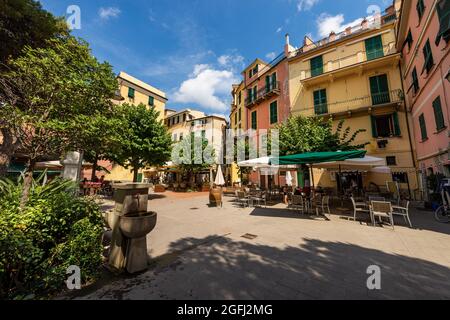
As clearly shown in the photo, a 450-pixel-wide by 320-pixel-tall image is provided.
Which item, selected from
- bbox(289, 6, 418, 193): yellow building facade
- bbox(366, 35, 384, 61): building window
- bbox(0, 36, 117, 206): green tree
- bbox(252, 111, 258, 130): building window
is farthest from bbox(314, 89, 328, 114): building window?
bbox(0, 36, 117, 206): green tree

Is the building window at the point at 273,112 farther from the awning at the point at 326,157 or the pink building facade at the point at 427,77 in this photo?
the awning at the point at 326,157

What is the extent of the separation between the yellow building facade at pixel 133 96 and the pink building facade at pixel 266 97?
39.4ft

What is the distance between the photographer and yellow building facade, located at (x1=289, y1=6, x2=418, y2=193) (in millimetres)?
13617

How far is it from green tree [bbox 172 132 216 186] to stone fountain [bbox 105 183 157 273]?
17.3 meters

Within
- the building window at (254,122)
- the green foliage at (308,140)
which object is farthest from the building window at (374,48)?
the building window at (254,122)

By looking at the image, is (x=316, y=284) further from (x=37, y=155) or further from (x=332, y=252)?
(x=37, y=155)

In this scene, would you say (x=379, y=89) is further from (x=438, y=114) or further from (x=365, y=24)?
(x=438, y=114)

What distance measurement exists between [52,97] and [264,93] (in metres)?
19.9

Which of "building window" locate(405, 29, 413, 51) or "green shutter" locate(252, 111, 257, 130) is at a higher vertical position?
"building window" locate(405, 29, 413, 51)

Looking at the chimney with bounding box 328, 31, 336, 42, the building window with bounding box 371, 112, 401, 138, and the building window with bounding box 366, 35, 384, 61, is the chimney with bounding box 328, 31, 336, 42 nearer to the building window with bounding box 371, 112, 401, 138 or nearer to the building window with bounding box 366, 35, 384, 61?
the building window with bounding box 366, 35, 384, 61

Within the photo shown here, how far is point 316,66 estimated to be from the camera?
17.2 m

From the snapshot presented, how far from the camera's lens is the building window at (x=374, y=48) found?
14.7 meters

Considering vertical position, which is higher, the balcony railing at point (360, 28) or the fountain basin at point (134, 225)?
the balcony railing at point (360, 28)

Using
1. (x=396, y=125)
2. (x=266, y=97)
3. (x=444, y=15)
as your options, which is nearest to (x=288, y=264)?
(x=444, y=15)
